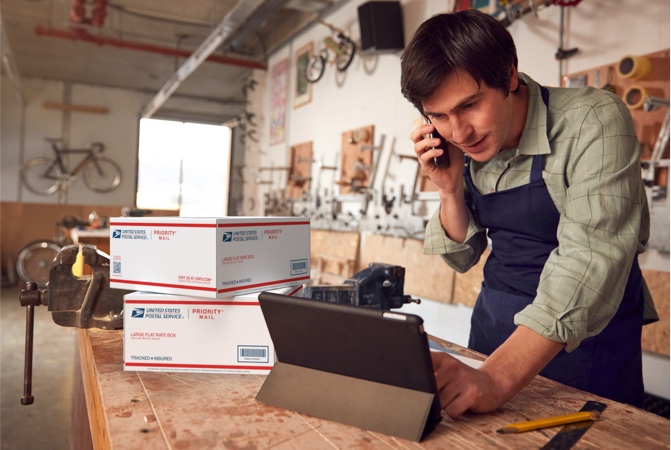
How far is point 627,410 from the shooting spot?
918 mm

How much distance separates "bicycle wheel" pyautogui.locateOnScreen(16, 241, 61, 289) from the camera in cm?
747

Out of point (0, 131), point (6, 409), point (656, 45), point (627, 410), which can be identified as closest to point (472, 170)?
point (627, 410)

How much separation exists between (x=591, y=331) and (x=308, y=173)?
18.0 ft

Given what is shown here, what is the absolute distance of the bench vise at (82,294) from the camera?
4.09ft

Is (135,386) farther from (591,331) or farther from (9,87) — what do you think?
(9,87)

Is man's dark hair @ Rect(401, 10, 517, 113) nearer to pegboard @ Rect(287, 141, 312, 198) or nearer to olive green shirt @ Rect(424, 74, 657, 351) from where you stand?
olive green shirt @ Rect(424, 74, 657, 351)

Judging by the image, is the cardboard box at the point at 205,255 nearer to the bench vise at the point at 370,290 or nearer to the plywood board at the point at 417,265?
the bench vise at the point at 370,290

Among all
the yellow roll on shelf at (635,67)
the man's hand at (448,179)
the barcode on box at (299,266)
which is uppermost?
the yellow roll on shelf at (635,67)

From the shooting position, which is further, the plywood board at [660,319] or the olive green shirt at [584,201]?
the plywood board at [660,319]

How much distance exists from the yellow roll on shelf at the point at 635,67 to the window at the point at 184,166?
968cm

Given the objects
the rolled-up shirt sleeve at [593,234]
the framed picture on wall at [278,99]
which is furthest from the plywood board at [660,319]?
the framed picture on wall at [278,99]

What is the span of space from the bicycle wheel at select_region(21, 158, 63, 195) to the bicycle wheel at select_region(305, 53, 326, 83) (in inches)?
254

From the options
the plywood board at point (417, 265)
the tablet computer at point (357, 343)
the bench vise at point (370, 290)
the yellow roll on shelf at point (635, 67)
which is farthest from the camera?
the plywood board at point (417, 265)

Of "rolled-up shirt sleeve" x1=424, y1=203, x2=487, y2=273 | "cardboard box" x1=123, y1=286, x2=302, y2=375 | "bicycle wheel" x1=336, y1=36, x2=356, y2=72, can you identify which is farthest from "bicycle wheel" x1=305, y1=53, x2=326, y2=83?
"cardboard box" x1=123, y1=286, x2=302, y2=375
